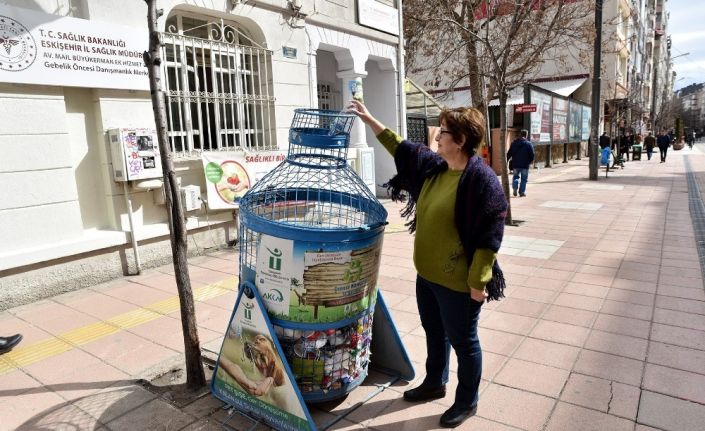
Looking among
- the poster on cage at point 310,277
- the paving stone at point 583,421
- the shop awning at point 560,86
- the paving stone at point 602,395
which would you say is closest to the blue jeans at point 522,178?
the paving stone at point 602,395

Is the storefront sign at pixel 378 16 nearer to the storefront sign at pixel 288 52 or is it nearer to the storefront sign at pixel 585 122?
the storefront sign at pixel 288 52

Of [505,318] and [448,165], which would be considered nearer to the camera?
[448,165]

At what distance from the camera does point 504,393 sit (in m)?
3.02

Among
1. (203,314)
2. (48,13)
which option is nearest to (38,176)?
(48,13)

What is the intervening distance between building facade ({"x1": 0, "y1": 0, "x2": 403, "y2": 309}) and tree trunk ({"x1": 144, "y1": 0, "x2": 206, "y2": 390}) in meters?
2.66

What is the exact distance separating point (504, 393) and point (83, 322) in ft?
11.9

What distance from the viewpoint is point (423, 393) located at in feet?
9.62

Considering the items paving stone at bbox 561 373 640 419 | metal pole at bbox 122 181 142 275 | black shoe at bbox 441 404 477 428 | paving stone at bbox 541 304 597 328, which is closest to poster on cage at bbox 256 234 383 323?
black shoe at bbox 441 404 477 428

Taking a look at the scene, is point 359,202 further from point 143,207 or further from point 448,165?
point 143,207

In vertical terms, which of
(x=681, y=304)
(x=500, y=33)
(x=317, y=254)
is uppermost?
(x=500, y=33)

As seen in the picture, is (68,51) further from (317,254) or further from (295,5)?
(317,254)

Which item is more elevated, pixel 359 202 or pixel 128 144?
pixel 128 144

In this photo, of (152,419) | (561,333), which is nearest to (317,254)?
(152,419)

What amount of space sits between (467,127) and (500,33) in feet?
33.4
